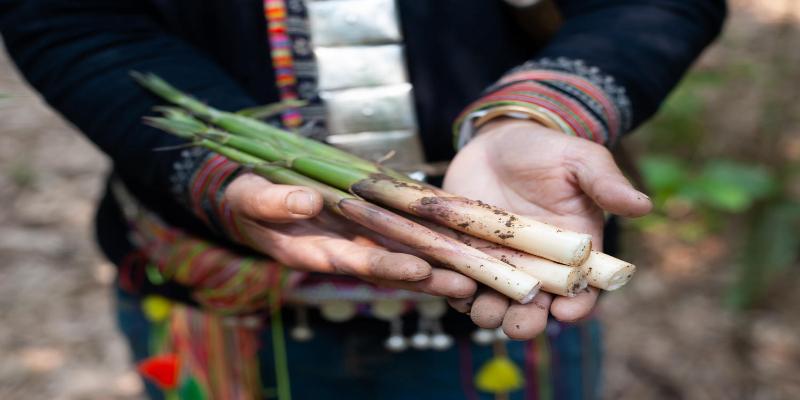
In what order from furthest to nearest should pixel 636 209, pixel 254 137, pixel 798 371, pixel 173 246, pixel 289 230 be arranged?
pixel 798 371 → pixel 173 246 → pixel 254 137 → pixel 289 230 → pixel 636 209

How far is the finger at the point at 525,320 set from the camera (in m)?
0.75

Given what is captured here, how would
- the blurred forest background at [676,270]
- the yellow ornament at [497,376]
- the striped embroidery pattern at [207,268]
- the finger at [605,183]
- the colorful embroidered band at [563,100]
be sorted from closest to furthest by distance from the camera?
the finger at [605,183] → the colorful embroidered band at [563,100] → the striped embroidery pattern at [207,268] → the yellow ornament at [497,376] → the blurred forest background at [676,270]

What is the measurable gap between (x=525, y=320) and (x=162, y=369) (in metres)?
0.67

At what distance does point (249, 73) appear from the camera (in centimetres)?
112

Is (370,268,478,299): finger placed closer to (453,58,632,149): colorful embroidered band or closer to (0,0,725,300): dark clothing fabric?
(453,58,632,149): colorful embroidered band

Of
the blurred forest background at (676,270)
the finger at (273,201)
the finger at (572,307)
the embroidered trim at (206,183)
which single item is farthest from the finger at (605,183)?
the blurred forest background at (676,270)

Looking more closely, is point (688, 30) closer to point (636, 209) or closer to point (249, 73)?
point (636, 209)

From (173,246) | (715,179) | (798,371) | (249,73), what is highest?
(249,73)

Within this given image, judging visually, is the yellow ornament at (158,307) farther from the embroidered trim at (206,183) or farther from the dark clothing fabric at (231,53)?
the embroidered trim at (206,183)

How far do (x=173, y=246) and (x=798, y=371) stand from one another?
182cm

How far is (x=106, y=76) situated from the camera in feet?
3.34

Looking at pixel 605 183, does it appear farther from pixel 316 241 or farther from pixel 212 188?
pixel 212 188

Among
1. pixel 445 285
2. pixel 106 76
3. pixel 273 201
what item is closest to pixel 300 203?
pixel 273 201

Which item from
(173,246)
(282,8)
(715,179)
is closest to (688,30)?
(282,8)
